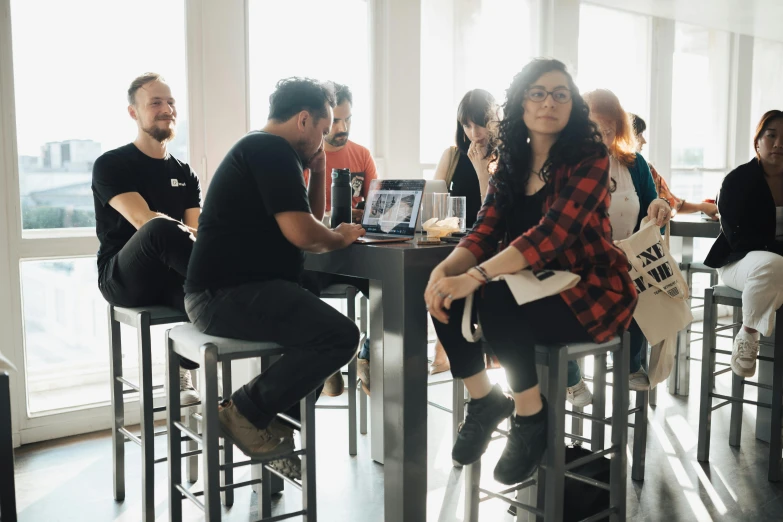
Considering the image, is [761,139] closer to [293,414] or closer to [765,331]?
[765,331]

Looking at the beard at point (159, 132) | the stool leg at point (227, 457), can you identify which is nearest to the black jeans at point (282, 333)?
the stool leg at point (227, 457)

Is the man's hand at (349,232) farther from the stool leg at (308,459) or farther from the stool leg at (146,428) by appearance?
the stool leg at (146,428)

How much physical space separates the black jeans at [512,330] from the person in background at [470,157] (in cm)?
129

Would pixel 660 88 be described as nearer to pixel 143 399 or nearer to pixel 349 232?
pixel 349 232

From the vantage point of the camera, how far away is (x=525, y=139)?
2117 millimetres

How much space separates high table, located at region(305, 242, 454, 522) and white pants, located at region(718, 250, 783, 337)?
4.65ft

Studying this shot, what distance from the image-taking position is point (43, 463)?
9.82 ft

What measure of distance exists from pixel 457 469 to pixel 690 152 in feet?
13.6

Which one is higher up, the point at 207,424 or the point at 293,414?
the point at 207,424

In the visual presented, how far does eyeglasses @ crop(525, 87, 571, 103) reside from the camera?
6.70 feet

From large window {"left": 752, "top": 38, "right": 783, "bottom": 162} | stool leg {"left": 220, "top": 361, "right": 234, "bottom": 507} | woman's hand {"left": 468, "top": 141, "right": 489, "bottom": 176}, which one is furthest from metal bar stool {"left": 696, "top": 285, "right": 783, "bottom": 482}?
large window {"left": 752, "top": 38, "right": 783, "bottom": 162}

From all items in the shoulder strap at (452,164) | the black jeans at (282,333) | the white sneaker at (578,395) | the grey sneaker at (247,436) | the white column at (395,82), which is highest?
the white column at (395,82)

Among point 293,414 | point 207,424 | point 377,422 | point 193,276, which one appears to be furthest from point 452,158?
point 207,424

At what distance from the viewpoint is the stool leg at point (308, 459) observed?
6.65 ft
